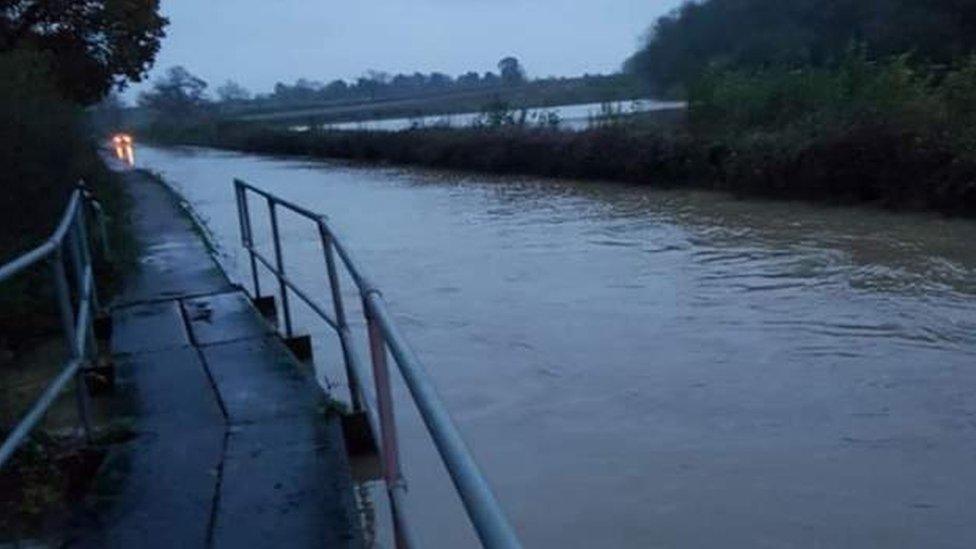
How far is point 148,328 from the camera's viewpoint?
887 centimetres

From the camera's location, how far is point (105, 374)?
274 inches

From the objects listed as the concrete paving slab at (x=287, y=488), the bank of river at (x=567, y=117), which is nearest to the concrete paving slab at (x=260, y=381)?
the concrete paving slab at (x=287, y=488)

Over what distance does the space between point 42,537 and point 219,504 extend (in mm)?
720

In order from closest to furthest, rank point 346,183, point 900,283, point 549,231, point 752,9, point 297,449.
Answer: point 297,449
point 900,283
point 549,231
point 346,183
point 752,9

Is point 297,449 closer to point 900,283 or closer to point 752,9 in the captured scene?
point 900,283

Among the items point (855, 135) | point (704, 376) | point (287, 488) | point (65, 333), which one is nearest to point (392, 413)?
point (287, 488)

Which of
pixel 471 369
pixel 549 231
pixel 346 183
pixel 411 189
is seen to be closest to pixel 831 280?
pixel 471 369

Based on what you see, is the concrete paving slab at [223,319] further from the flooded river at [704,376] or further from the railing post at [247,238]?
the flooded river at [704,376]

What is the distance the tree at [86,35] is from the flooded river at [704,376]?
697 cm

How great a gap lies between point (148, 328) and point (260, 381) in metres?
2.60

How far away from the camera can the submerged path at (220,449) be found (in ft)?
14.6

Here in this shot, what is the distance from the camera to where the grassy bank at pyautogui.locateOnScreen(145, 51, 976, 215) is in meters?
17.1

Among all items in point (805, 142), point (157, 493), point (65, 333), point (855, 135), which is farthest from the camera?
point (805, 142)

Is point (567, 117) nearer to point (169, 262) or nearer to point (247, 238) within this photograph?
point (169, 262)
